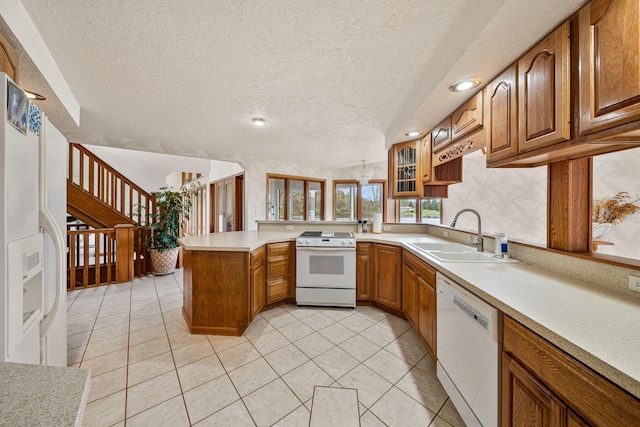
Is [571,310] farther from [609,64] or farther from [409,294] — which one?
[409,294]

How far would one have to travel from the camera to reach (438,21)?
1.24 metres

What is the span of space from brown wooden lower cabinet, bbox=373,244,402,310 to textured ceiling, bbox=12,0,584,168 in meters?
1.35

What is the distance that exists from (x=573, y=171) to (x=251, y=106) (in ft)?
7.94

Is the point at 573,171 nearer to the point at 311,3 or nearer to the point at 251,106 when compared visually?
the point at 311,3

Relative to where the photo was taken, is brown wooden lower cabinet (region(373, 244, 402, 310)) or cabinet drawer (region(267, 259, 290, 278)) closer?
brown wooden lower cabinet (region(373, 244, 402, 310))

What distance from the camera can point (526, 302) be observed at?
995 millimetres

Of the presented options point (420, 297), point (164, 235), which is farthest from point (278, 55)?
point (164, 235)

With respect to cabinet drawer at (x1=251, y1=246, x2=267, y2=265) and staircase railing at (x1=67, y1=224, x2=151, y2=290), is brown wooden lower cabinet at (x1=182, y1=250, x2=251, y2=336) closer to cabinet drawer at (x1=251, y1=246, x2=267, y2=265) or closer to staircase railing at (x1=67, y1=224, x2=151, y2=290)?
cabinet drawer at (x1=251, y1=246, x2=267, y2=265)

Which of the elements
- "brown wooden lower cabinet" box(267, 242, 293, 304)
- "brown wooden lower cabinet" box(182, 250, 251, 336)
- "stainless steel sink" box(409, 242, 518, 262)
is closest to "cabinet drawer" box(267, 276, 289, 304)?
"brown wooden lower cabinet" box(267, 242, 293, 304)

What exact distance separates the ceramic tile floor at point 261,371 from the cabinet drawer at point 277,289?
18 centimetres

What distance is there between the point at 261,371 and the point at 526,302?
1708 millimetres

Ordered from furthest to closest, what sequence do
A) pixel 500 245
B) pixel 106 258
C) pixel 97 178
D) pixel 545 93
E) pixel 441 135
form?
pixel 97 178, pixel 106 258, pixel 441 135, pixel 500 245, pixel 545 93

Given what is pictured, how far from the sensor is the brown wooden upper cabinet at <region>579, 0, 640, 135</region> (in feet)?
2.72

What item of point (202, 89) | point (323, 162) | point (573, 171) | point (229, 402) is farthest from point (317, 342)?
point (323, 162)
